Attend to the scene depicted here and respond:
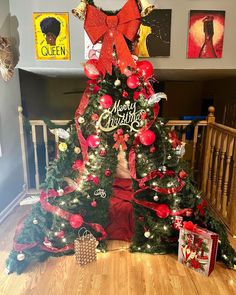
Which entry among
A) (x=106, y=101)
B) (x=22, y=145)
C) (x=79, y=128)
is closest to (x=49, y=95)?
(x=22, y=145)

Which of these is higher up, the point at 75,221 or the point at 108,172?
→ the point at 108,172

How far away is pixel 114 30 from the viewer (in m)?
1.64

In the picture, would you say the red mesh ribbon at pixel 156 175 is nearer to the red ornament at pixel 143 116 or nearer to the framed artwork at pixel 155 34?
the red ornament at pixel 143 116

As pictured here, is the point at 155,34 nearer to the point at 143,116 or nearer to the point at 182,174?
the point at 143,116

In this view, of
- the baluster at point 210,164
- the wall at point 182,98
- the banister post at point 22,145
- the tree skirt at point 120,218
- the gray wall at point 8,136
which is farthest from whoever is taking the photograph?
the wall at point 182,98

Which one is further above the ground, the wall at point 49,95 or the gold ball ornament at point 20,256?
the wall at point 49,95

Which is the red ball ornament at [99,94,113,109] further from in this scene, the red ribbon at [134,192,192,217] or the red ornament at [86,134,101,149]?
the red ribbon at [134,192,192,217]

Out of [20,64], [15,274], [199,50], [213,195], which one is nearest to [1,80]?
[20,64]

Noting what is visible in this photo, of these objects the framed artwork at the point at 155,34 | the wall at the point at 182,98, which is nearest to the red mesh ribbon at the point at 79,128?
the framed artwork at the point at 155,34

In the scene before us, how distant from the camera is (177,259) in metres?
1.86

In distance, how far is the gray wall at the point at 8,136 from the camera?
2.34 metres

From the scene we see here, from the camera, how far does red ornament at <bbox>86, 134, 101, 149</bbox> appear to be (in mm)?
1742

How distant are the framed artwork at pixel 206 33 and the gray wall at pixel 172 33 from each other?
5 centimetres

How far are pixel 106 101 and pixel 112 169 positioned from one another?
54 centimetres
